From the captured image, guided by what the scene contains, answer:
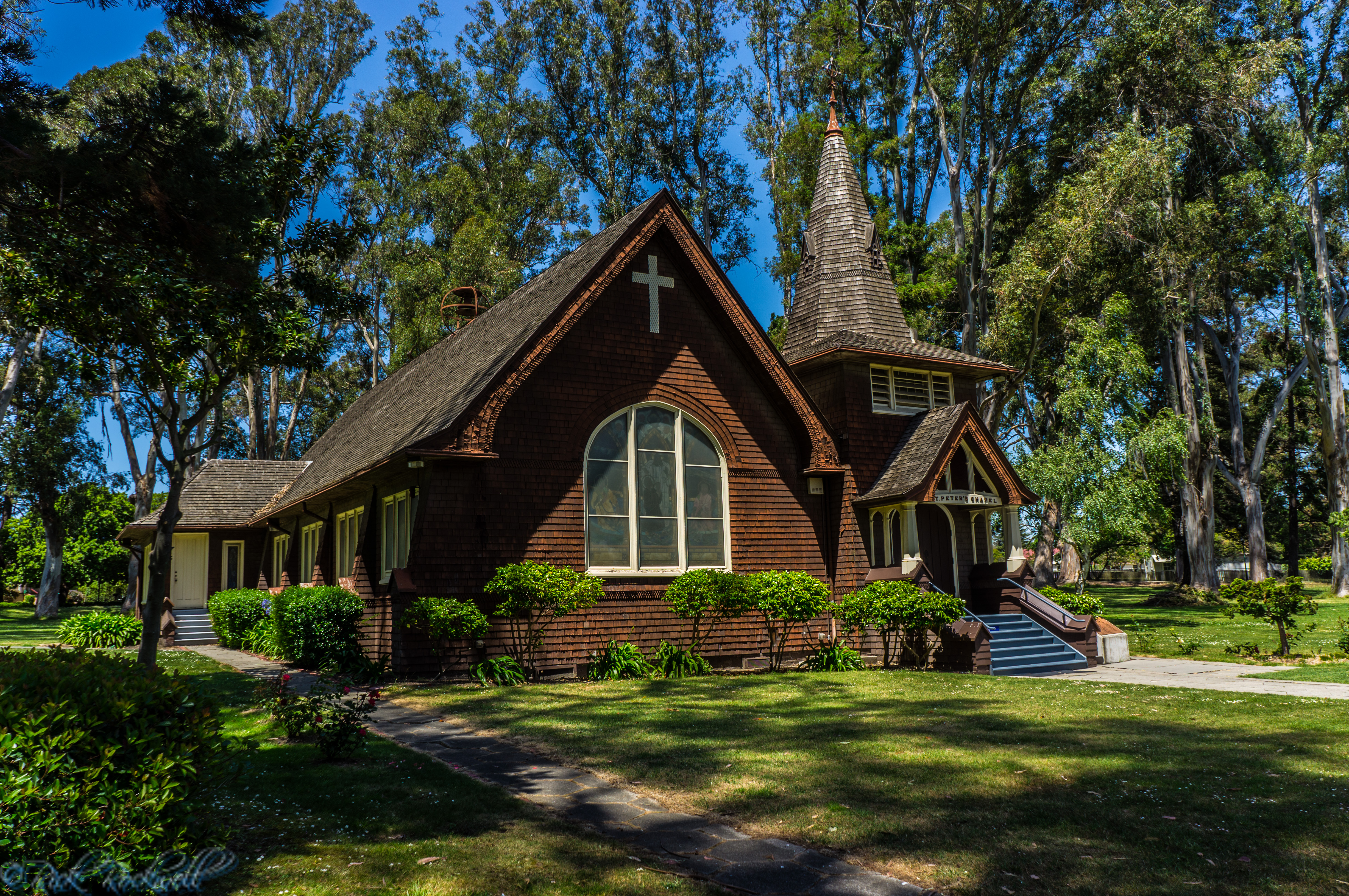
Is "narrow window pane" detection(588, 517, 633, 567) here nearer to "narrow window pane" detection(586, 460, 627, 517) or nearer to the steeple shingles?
"narrow window pane" detection(586, 460, 627, 517)

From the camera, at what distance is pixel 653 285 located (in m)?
17.0

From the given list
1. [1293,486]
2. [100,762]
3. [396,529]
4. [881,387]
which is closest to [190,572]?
[396,529]

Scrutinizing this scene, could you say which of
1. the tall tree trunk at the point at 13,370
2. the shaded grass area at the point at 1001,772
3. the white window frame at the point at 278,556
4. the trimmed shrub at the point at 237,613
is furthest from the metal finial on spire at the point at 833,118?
the tall tree trunk at the point at 13,370

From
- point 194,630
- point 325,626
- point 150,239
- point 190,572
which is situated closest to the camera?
point 150,239

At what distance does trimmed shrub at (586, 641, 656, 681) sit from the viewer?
1513cm

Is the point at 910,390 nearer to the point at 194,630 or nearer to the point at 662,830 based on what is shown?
the point at 662,830

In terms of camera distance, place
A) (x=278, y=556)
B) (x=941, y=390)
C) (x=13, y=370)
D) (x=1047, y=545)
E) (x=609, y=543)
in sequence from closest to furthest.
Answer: (x=609, y=543), (x=941, y=390), (x=278, y=556), (x=13, y=370), (x=1047, y=545)

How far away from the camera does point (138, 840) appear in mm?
4684

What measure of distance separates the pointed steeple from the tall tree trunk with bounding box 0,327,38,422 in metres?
23.9

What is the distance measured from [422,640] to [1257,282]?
37654 millimetres

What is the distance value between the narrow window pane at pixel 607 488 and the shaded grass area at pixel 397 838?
787 cm

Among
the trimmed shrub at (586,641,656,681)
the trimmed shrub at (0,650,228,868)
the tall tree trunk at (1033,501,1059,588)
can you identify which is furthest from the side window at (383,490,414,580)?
the tall tree trunk at (1033,501,1059,588)

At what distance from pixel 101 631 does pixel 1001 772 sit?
873 inches

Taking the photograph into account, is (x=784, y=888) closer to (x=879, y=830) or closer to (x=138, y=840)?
(x=879, y=830)
